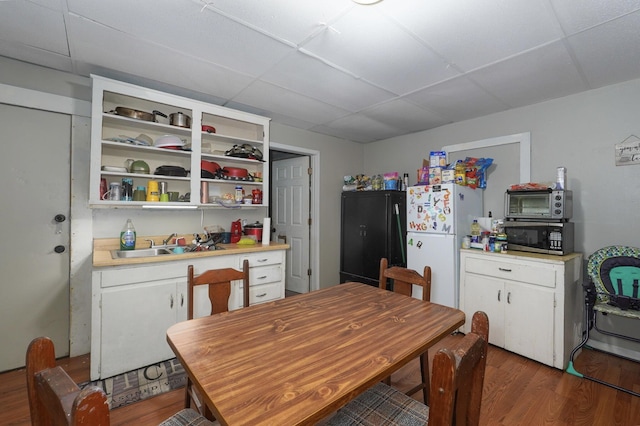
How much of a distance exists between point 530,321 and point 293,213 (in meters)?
3.00

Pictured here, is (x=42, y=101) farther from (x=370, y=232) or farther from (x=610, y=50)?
(x=610, y=50)

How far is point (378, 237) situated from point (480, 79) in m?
1.99

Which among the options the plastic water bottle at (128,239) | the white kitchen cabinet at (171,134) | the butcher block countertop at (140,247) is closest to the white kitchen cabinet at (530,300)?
the butcher block countertop at (140,247)

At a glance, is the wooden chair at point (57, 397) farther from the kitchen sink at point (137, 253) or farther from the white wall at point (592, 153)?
the white wall at point (592, 153)

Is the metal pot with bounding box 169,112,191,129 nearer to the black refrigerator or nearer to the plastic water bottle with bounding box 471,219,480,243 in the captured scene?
the black refrigerator

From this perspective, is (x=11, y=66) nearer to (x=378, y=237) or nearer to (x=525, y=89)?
(x=378, y=237)

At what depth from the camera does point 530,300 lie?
2.35 metres

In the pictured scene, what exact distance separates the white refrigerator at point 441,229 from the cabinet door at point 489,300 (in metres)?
0.13

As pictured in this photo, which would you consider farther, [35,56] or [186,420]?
[35,56]

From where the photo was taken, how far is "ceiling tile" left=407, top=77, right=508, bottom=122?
2.47m

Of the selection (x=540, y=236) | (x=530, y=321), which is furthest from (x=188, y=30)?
(x=530, y=321)

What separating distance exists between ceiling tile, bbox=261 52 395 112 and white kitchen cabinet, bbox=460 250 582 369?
184 cm

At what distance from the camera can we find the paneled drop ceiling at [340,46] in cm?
154

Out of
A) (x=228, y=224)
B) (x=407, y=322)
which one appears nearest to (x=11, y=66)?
(x=228, y=224)
